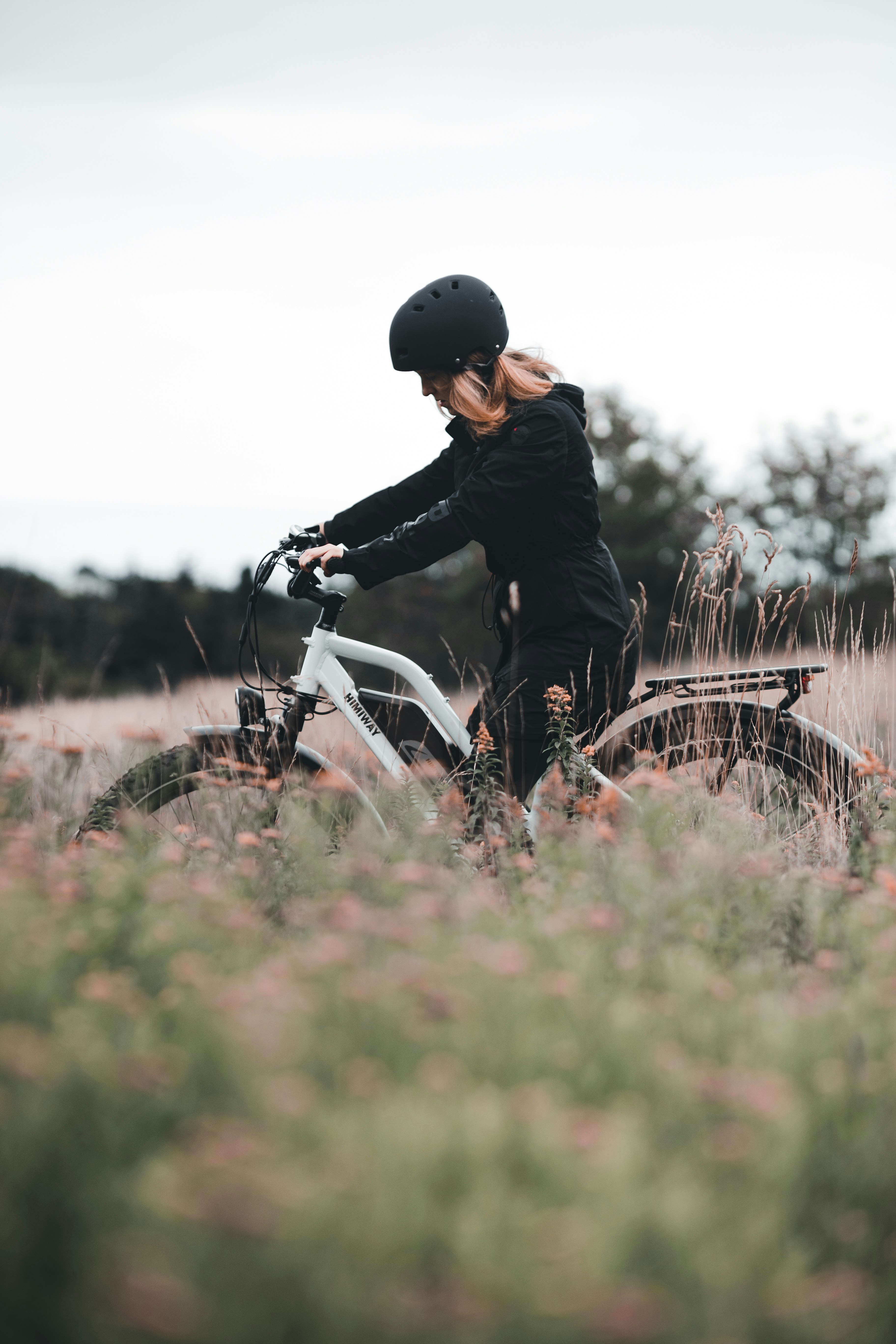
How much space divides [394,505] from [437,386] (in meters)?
0.53

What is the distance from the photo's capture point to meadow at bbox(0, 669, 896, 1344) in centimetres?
107

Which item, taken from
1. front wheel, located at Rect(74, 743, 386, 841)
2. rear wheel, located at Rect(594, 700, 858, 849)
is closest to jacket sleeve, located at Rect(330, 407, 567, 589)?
front wheel, located at Rect(74, 743, 386, 841)

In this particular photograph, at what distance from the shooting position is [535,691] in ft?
11.7

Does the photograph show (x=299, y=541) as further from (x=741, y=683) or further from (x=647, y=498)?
(x=647, y=498)

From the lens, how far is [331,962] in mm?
1633

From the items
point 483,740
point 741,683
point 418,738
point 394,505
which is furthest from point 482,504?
point 741,683

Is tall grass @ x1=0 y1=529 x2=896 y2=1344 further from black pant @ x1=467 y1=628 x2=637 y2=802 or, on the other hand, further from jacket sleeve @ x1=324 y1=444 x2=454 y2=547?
jacket sleeve @ x1=324 y1=444 x2=454 y2=547

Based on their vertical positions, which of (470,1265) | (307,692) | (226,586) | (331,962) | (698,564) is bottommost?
(470,1265)

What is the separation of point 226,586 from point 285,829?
168 ft

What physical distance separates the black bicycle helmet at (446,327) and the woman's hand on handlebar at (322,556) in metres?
→ 0.85

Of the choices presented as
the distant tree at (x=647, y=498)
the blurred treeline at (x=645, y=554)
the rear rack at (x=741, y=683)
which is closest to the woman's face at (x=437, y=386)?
the rear rack at (x=741, y=683)

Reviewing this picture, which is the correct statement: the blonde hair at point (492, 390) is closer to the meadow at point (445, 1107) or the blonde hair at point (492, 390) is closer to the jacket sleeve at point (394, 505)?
the jacket sleeve at point (394, 505)

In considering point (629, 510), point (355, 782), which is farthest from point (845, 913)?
point (629, 510)

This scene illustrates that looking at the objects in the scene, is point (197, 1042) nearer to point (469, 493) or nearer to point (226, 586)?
point (469, 493)
